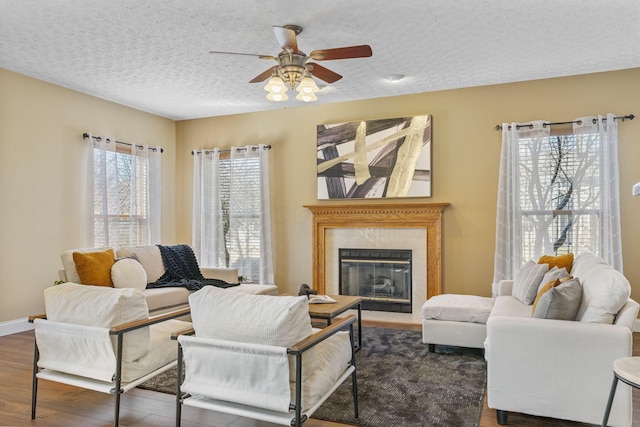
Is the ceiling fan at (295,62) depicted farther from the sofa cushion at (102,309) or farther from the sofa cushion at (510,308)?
the sofa cushion at (510,308)

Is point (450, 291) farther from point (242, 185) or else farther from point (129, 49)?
point (129, 49)

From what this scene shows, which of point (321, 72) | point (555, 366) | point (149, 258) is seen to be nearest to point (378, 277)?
point (149, 258)

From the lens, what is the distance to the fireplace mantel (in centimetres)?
554

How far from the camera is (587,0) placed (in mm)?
3330

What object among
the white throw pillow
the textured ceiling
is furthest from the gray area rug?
the textured ceiling

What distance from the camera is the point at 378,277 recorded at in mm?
5879

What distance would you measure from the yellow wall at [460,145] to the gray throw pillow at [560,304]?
266cm

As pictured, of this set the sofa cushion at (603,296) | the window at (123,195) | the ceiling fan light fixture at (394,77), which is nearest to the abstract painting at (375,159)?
the ceiling fan light fixture at (394,77)

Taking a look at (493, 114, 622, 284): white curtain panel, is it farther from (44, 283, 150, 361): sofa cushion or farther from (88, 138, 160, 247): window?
(88, 138, 160, 247): window

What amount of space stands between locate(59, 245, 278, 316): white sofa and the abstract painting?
1.65m

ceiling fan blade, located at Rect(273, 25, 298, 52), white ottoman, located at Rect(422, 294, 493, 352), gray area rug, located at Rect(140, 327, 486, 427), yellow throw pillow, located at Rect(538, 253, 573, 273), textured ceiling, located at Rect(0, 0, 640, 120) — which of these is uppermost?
textured ceiling, located at Rect(0, 0, 640, 120)

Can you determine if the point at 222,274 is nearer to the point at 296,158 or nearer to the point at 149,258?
the point at 149,258

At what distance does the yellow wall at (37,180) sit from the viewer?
4.83m

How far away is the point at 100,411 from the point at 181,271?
2772 mm
